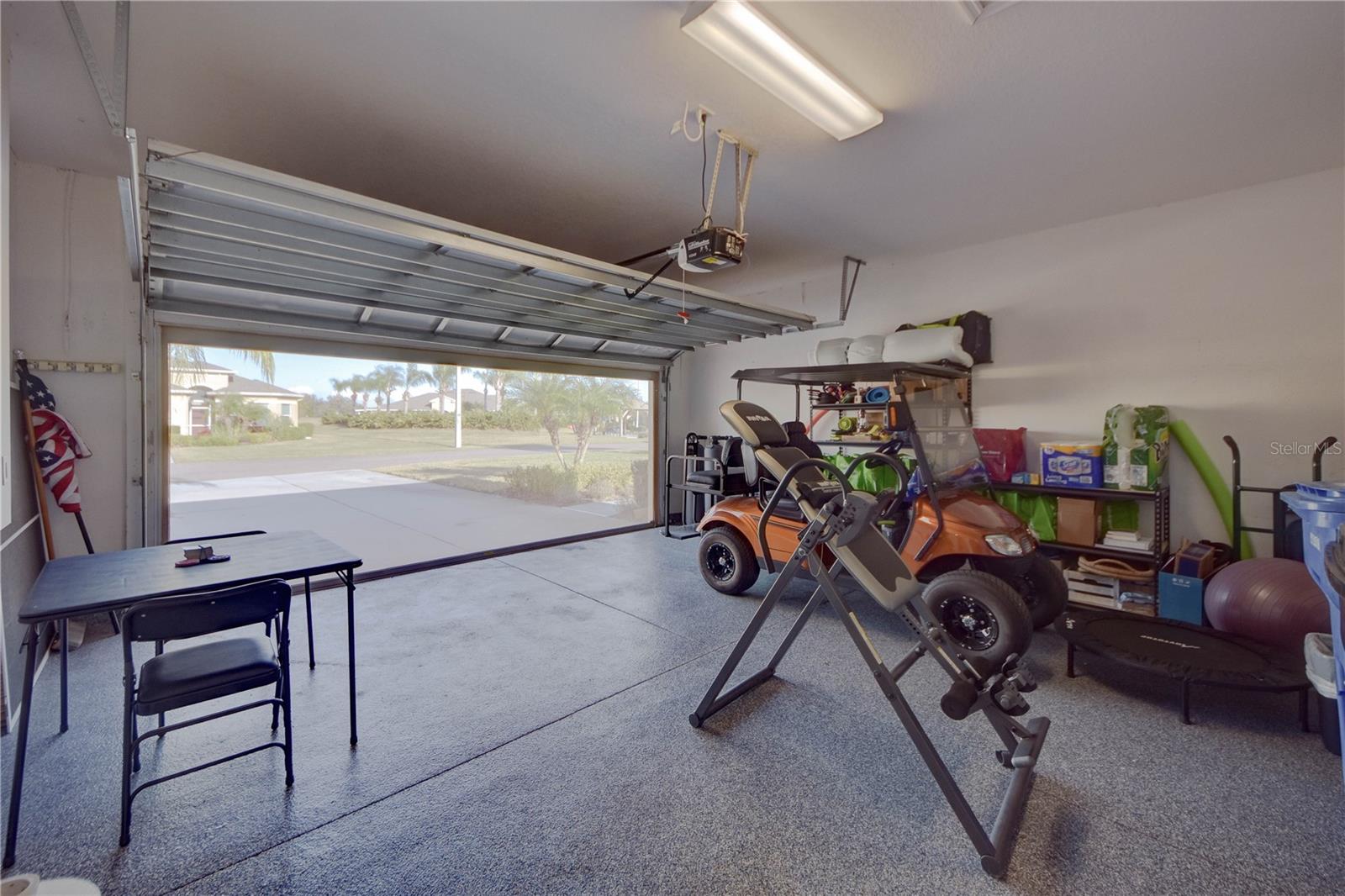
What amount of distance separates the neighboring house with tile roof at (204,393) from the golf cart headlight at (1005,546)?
5.50 meters

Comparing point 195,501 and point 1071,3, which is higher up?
point 1071,3

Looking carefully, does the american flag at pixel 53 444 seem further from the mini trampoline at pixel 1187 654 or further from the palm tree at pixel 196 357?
the mini trampoline at pixel 1187 654

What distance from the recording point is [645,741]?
236 centimetres

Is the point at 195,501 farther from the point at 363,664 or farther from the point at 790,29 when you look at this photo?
the point at 790,29

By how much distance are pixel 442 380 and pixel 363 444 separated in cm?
97

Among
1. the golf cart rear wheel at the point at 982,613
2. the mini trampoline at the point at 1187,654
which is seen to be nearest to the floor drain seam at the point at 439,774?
the golf cart rear wheel at the point at 982,613

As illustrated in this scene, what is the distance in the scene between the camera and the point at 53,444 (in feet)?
10.9

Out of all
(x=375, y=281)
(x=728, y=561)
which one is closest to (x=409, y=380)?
(x=375, y=281)

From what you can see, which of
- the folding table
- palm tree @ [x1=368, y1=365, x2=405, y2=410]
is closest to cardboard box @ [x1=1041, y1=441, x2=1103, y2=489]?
the folding table

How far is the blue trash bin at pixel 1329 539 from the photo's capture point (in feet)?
5.28

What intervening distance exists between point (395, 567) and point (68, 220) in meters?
3.21

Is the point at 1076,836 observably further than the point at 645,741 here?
No

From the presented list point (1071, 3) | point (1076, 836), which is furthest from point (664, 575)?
point (1071, 3)

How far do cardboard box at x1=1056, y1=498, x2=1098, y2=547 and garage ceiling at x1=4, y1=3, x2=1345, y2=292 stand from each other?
208 centimetres
